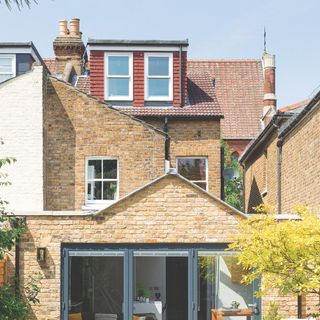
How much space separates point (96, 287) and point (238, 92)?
3500 cm

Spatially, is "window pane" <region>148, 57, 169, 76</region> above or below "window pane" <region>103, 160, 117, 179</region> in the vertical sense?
above

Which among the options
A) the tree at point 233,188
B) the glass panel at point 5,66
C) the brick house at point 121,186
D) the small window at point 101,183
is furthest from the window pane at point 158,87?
the tree at point 233,188

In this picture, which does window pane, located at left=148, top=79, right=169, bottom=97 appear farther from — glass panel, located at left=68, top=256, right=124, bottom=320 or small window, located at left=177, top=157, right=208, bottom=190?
glass panel, located at left=68, top=256, right=124, bottom=320

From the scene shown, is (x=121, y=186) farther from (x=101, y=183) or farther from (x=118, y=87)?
(x=118, y=87)

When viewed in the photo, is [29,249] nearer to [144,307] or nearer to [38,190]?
[144,307]

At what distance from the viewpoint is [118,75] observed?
28953 millimetres

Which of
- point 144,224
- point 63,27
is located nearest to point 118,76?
point 63,27

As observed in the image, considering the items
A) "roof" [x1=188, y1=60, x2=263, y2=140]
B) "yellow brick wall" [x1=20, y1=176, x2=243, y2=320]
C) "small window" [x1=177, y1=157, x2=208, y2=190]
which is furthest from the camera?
"roof" [x1=188, y1=60, x2=263, y2=140]

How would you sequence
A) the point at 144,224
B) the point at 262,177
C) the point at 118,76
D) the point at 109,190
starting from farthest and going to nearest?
1. the point at 262,177
2. the point at 118,76
3. the point at 109,190
4. the point at 144,224

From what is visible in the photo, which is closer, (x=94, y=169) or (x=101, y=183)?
(x=101, y=183)

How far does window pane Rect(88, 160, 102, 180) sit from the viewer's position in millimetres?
25781

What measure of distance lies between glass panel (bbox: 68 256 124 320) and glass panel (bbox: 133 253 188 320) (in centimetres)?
45

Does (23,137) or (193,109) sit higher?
(193,109)

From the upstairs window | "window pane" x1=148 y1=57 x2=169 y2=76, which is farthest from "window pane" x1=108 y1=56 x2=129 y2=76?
"window pane" x1=148 y1=57 x2=169 y2=76
